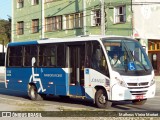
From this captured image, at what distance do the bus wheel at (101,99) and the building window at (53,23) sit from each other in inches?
1195

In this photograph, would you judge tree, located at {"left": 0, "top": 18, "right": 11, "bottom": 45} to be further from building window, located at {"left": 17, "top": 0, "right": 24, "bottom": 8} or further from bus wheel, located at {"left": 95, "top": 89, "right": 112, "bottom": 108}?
bus wheel, located at {"left": 95, "top": 89, "right": 112, "bottom": 108}

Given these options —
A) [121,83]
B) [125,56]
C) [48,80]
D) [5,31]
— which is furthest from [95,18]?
[5,31]

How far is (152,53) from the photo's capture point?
1512 inches

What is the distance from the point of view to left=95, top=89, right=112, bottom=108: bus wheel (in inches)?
599

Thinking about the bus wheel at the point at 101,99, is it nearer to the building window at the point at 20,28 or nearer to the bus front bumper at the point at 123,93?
the bus front bumper at the point at 123,93

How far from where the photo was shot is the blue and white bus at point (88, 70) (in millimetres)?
14969

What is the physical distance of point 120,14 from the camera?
37344 mm

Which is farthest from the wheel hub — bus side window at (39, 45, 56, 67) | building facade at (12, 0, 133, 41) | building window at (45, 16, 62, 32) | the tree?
the tree

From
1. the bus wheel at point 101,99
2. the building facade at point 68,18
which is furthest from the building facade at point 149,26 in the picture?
the bus wheel at point 101,99

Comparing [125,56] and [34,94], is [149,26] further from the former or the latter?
[125,56]

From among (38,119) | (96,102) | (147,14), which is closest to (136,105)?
(96,102)

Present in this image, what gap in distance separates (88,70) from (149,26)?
22.0 meters

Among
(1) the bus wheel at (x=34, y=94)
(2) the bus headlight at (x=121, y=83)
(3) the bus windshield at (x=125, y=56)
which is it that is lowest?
(1) the bus wheel at (x=34, y=94)

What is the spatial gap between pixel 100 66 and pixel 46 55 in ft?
12.2
